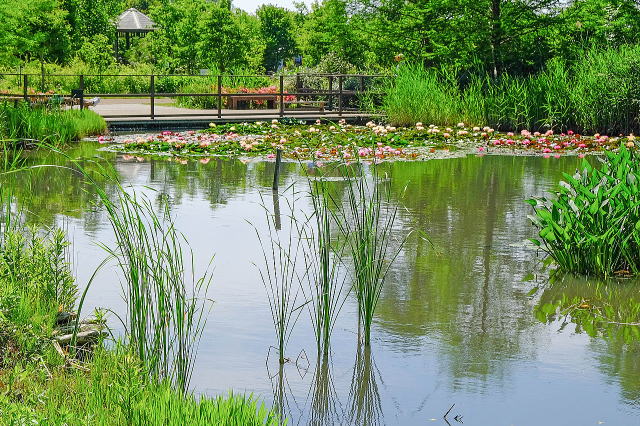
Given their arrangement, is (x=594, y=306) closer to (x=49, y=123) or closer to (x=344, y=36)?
(x=49, y=123)

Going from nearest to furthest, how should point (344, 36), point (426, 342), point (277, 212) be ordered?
1. point (426, 342)
2. point (277, 212)
3. point (344, 36)

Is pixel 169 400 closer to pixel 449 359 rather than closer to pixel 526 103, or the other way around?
pixel 449 359

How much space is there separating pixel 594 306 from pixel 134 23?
49.4 m

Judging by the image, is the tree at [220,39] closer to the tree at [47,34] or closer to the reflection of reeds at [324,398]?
the tree at [47,34]

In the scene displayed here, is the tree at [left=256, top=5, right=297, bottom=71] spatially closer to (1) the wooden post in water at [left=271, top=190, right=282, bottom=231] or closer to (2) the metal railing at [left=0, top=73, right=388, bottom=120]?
(2) the metal railing at [left=0, top=73, right=388, bottom=120]

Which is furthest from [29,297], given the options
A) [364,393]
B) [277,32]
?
[277,32]

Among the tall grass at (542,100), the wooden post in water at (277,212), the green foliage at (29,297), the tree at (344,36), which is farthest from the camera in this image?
the tree at (344,36)

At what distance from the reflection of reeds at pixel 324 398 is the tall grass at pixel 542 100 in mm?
14614

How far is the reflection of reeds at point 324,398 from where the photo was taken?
453 cm

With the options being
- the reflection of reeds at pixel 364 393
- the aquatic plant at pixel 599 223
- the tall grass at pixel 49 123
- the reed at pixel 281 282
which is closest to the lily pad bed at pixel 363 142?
the tall grass at pixel 49 123

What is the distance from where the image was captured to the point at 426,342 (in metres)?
5.60

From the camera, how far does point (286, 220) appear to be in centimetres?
958

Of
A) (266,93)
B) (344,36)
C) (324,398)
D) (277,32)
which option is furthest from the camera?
(277,32)

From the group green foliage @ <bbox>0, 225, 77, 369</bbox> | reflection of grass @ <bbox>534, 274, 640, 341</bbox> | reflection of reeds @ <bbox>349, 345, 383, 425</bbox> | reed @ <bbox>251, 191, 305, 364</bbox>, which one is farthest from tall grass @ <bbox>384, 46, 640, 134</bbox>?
green foliage @ <bbox>0, 225, 77, 369</bbox>
